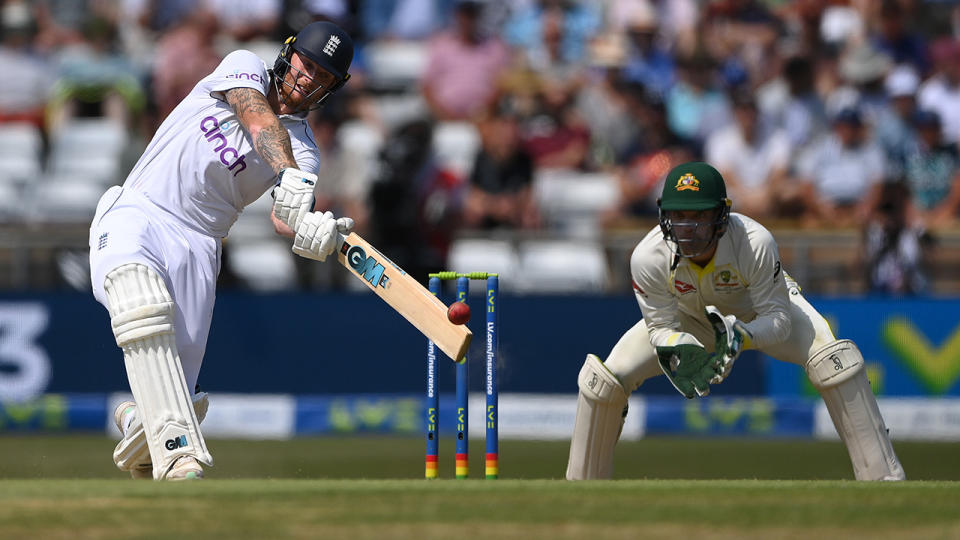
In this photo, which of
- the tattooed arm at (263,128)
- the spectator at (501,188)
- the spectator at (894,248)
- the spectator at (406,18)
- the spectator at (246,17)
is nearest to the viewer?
the tattooed arm at (263,128)

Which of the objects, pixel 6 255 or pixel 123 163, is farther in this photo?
pixel 123 163

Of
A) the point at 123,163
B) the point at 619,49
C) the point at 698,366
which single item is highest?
the point at 619,49

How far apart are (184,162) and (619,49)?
6.51 metres

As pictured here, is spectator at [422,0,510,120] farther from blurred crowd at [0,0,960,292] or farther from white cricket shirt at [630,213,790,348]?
white cricket shirt at [630,213,790,348]

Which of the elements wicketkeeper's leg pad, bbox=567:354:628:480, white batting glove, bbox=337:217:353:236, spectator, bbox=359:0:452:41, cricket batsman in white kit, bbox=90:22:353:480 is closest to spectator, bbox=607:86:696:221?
spectator, bbox=359:0:452:41

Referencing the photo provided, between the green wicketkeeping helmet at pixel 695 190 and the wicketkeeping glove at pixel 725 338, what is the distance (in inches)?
15.2

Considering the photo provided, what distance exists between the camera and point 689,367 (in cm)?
528

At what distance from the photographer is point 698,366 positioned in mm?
5258

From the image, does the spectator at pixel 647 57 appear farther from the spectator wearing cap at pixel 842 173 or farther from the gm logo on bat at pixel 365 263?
the gm logo on bat at pixel 365 263

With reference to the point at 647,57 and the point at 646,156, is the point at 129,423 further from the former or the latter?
the point at 647,57

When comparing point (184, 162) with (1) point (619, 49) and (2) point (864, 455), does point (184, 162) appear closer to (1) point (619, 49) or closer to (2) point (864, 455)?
(2) point (864, 455)

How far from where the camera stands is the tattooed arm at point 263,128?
15.5ft

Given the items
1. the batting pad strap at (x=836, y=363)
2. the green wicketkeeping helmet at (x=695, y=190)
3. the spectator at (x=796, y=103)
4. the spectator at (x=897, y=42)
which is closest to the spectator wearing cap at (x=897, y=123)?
the spectator at (x=897, y=42)

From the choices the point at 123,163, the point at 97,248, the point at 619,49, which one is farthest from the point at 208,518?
the point at 619,49
